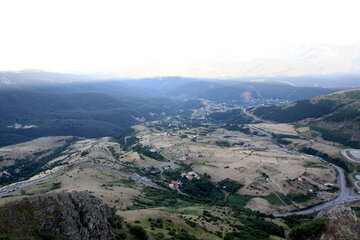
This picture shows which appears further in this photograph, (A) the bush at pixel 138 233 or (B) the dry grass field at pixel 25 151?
(B) the dry grass field at pixel 25 151

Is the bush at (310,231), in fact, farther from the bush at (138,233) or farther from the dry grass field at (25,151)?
the dry grass field at (25,151)

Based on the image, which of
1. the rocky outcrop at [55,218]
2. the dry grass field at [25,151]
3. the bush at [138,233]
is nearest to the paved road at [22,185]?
the dry grass field at [25,151]

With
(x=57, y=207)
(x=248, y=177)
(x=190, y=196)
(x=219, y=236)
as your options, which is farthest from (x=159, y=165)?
(x=57, y=207)

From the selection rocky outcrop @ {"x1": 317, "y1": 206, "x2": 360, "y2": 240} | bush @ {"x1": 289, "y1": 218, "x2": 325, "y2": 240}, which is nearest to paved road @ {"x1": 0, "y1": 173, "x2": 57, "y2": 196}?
bush @ {"x1": 289, "y1": 218, "x2": 325, "y2": 240}

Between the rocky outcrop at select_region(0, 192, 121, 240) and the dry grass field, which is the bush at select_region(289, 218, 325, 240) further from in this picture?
the dry grass field

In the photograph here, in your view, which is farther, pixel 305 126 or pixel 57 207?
pixel 305 126

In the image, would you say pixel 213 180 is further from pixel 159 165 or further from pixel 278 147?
pixel 278 147
